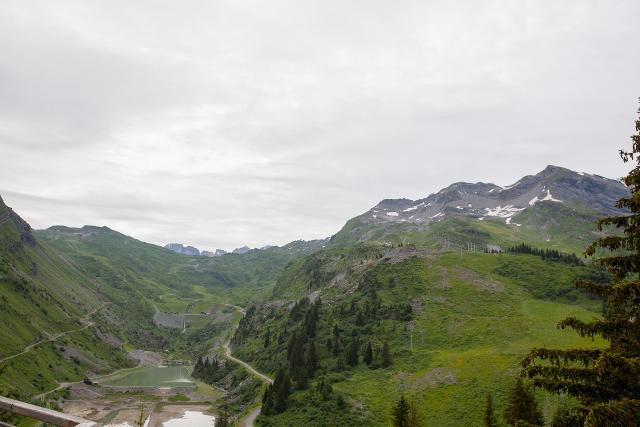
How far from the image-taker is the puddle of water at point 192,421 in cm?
11106

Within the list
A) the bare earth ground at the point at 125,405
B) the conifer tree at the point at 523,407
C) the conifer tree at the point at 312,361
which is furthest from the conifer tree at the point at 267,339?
the conifer tree at the point at 523,407

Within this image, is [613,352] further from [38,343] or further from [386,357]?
[38,343]

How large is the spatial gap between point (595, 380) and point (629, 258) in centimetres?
464

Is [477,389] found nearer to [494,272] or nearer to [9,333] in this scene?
[494,272]

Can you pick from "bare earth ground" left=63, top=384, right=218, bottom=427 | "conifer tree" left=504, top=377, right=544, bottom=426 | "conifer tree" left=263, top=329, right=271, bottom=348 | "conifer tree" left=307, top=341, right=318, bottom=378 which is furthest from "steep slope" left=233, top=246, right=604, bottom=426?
"bare earth ground" left=63, top=384, right=218, bottom=427

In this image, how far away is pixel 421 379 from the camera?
9594cm

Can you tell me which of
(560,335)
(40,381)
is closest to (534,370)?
(560,335)

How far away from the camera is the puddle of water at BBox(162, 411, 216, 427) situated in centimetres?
11106

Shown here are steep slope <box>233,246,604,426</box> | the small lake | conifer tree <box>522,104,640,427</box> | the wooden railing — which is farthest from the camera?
the small lake

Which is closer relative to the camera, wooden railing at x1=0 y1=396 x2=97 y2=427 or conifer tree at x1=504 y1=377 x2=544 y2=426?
wooden railing at x1=0 y1=396 x2=97 y2=427

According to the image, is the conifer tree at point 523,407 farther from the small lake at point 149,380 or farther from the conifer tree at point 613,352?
the small lake at point 149,380

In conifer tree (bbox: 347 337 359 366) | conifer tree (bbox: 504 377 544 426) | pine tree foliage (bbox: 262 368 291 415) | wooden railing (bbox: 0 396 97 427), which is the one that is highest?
wooden railing (bbox: 0 396 97 427)

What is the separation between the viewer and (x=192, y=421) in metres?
115

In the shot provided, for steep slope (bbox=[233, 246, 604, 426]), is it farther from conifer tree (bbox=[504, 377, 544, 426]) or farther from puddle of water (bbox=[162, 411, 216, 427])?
puddle of water (bbox=[162, 411, 216, 427])
